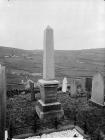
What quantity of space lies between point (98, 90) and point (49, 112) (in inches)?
127

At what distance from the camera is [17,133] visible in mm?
6105

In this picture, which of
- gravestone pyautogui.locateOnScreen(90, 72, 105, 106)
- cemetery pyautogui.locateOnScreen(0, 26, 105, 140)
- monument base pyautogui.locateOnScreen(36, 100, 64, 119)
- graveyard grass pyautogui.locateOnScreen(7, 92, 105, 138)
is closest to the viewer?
cemetery pyautogui.locateOnScreen(0, 26, 105, 140)

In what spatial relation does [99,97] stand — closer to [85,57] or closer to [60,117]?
[60,117]

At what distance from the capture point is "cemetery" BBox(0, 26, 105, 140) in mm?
5838

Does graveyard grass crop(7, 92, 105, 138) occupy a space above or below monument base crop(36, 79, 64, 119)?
below

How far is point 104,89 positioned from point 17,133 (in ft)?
17.6

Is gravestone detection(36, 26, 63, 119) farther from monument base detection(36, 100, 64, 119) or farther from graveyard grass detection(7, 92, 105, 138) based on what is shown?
graveyard grass detection(7, 92, 105, 138)

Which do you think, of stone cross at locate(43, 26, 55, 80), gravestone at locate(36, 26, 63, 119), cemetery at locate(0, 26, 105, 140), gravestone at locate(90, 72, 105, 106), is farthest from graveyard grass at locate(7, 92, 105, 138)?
stone cross at locate(43, 26, 55, 80)

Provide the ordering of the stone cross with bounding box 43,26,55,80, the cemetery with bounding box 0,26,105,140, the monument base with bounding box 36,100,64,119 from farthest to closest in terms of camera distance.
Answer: the stone cross with bounding box 43,26,55,80 → the monument base with bounding box 36,100,64,119 → the cemetery with bounding box 0,26,105,140

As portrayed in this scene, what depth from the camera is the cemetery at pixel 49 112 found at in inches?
230

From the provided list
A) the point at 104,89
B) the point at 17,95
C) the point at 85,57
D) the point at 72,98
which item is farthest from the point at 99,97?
the point at 85,57

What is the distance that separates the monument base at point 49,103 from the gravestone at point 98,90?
8.38 ft

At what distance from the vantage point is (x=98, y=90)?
358 inches

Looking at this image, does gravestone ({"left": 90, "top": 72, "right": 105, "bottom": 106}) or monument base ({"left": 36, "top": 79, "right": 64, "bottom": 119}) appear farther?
gravestone ({"left": 90, "top": 72, "right": 105, "bottom": 106})
